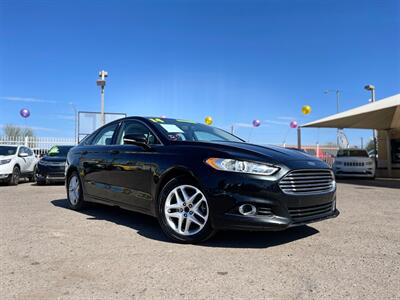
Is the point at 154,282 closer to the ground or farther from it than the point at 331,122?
closer to the ground

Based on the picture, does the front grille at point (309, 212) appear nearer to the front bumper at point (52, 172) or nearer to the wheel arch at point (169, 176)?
the wheel arch at point (169, 176)

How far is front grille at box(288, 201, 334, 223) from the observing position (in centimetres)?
379

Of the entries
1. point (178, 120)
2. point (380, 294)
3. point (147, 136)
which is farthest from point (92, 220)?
point (380, 294)

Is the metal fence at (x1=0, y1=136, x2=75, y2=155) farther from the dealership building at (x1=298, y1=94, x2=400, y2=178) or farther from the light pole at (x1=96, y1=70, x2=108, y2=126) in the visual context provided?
the dealership building at (x1=298, y1=94, x2=400, y2=178)

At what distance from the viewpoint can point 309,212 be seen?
3.97m

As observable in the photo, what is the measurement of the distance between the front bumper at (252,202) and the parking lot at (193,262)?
32 cm

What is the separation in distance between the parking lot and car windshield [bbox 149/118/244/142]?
128 cm

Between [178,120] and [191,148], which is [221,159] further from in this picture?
[178,120]

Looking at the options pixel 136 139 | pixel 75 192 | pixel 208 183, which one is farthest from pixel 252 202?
pixel 75 192

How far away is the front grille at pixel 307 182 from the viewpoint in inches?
149

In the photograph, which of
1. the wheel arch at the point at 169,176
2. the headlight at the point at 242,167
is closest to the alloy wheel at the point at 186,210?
the wheel arch at the point at 169,176

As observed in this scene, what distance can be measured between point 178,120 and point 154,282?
9.73 feet

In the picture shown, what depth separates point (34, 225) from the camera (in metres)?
5.08

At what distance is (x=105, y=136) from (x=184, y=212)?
249cm
